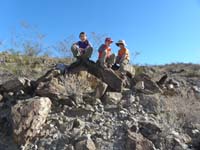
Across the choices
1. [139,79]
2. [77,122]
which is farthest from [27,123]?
[139,79]

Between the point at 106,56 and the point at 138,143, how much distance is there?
2.87m

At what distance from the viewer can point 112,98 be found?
420 inches

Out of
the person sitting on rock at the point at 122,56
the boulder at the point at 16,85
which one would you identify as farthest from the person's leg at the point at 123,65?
the boulder at the point at 16,85

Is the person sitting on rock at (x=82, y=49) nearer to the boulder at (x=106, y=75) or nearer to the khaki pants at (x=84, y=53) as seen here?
the khaki pants at (x=84, y=53)

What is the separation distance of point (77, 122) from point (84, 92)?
1166 mm

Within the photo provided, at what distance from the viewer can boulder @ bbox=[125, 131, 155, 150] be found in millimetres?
9102

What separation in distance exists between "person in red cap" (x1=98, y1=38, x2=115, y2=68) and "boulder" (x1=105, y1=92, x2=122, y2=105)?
0.82 metres

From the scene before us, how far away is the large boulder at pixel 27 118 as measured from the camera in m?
9.28

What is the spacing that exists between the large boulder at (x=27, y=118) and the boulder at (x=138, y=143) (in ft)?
6.70

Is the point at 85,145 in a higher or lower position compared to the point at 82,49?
lower

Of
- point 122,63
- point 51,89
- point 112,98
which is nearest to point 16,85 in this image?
point 51,89

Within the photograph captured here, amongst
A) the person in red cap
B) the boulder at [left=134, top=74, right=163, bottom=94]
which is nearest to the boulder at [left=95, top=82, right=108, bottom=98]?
the person in red cap

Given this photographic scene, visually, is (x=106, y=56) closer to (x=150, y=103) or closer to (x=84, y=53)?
(x=84, y=53)

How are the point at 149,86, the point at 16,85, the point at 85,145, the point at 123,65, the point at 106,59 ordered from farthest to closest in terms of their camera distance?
the point at 123,65 < the point at 149,86 < the point at 106,59 < the point at 16,85 < the point at 85,145
